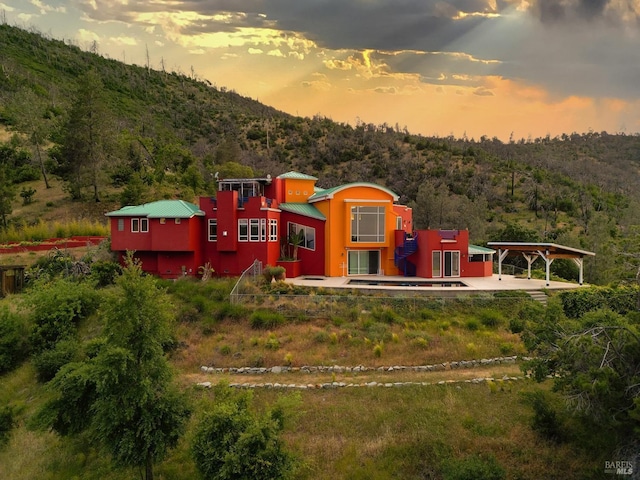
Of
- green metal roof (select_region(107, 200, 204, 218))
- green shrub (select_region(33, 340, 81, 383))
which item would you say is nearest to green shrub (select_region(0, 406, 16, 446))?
green shrub (select_region(33, 340, 81, 383))

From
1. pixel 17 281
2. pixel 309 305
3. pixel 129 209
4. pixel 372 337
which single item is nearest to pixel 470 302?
pixel 372 337

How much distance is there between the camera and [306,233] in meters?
29.0

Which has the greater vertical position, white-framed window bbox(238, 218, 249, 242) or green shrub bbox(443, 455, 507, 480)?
white-framed window bbox(238, 218, 249, 242)

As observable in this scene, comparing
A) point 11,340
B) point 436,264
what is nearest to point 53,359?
point 11,340

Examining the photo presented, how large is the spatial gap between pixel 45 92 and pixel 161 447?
82101 mm

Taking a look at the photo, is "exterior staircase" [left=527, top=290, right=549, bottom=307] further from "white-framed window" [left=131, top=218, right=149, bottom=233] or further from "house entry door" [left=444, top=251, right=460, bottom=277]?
"white-framed window" [left=131, top=218, right=149, bottom=233]

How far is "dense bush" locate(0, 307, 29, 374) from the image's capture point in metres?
20.0

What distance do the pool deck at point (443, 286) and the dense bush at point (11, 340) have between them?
14.0 m

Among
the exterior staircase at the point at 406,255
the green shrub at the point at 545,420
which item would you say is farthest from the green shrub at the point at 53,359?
the exterior staircase at the point at 406,255

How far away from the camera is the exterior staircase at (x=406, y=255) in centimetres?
2808

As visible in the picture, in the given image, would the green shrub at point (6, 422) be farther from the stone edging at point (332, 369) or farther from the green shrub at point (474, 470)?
the green shrub at point (474, 470)

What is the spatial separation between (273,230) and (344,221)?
4796 mm

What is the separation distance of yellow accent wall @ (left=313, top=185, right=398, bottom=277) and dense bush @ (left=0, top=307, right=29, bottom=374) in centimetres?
1725

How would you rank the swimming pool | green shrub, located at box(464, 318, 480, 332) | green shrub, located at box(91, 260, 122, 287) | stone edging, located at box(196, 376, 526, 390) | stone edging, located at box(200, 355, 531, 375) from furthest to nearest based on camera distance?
green shrub, located at box(91, 260, 122, 287), the swimming pool, green shrub, located at box(464, 318, 480, 332), stone edging, located at box(200, 355, 531, 375), stone edging, located at box(196, 376, 526, 390)
